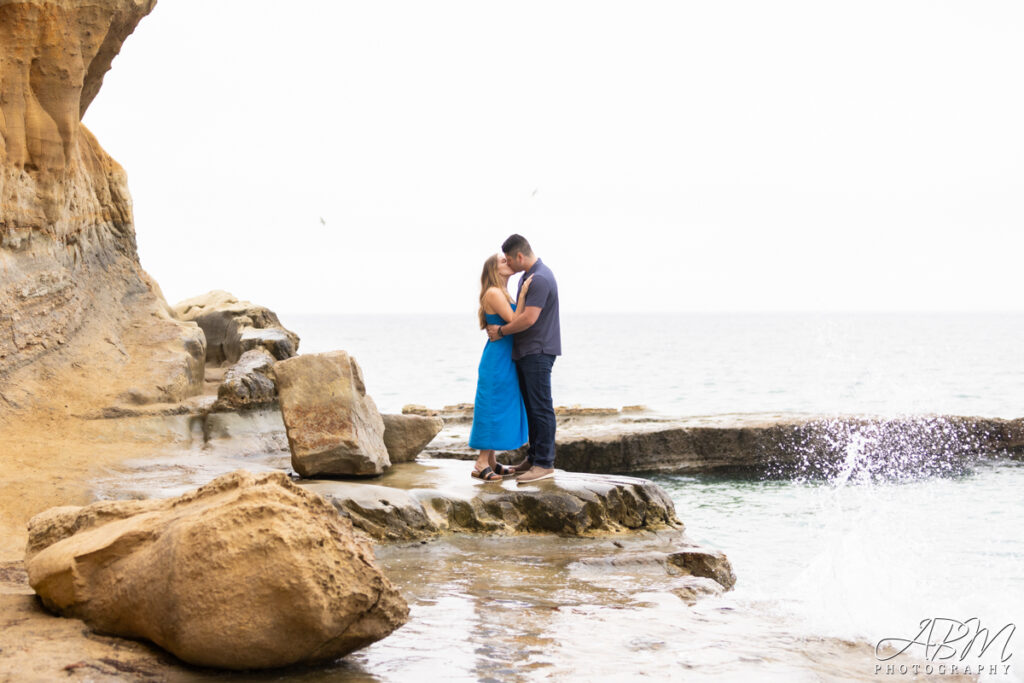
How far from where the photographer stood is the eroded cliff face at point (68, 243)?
812 cm

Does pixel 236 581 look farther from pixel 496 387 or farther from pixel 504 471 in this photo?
pixel 504 471

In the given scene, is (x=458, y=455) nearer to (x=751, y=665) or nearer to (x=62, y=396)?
(x=62, y=396)

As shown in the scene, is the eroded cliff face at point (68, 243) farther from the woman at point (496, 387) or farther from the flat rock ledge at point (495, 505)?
the woman at point (496, 387)

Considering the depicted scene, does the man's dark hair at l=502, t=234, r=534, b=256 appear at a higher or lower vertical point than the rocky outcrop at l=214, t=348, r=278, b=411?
higher

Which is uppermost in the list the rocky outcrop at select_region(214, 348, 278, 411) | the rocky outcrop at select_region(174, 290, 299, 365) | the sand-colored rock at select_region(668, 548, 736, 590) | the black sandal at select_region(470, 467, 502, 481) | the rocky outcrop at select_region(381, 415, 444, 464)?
the rocky outcrop at select_region(174, 290, 299, 365)

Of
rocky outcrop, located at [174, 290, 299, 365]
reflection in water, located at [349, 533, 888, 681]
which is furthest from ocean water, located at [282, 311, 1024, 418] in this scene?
reflection in water, located at [349, 533, 888, 681]

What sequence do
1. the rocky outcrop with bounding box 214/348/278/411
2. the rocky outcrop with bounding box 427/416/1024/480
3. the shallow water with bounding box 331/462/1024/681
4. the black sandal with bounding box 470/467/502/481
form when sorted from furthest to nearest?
the rocky outcrop with bounding box 427/416/1024/480 < the rocky outcrop with bounding box 214/348/278/411 < the black sandal with bounding box 470/467/502/481 < the shallow water with bounding box 331/462/1024/681

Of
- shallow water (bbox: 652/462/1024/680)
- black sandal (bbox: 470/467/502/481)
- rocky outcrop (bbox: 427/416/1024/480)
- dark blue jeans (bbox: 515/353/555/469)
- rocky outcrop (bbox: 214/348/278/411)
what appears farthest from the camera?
rocky outcrop (bbox: 427/416/1024/480)

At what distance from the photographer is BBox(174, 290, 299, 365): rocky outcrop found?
40.6 ft

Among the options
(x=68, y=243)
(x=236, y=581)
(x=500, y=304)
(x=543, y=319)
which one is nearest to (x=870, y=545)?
(x=543, y=319)

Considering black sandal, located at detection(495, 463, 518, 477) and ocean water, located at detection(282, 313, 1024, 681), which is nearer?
ocean water, located at detection(282, 313, 1024, 681)

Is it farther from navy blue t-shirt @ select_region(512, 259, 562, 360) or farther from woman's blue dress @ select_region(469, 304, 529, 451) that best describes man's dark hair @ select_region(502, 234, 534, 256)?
woman's blue dress @ select_region(469, 304, 529, 451)

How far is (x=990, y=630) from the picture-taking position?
17.2 feet

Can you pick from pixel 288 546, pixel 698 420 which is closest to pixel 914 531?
pixel 698 420
